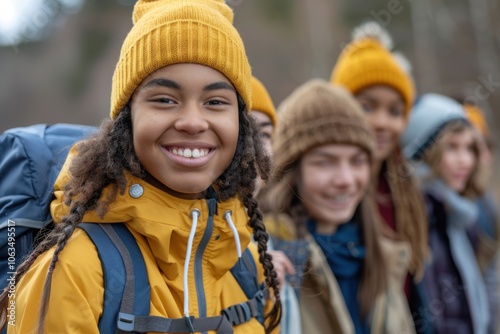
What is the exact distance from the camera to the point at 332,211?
345 centimetres

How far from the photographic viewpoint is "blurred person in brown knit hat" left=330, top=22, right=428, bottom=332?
4.05 m

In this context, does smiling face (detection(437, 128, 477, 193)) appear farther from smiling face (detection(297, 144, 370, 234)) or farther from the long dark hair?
the long dark hair

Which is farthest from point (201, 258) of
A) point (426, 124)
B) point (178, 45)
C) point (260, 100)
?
point (426, 124)

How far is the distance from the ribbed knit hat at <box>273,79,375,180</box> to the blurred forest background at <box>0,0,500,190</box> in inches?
541

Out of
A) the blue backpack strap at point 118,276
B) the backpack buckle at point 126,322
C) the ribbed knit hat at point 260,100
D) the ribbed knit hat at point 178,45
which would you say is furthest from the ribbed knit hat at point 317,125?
the backpack buckle at point 126,322

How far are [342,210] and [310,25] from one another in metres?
18.0

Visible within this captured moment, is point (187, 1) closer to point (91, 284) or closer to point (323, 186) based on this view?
point (91, 284)

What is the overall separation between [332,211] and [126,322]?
187 cm

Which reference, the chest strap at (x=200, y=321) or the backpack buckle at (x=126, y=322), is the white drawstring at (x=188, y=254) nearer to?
the chest strap at (x=200, y=321)

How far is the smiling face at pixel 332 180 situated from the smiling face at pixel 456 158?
1298mm

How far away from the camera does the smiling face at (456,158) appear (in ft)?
14.9

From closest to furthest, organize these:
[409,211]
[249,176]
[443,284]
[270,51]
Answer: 1. [249,176]
2. [409,211]
3. [443,284]
4. [270,51]

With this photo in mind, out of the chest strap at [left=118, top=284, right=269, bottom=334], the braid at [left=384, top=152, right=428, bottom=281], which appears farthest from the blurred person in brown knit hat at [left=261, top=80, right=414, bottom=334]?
the chest strap at [left=118, top=284, right=269, bottom=334]

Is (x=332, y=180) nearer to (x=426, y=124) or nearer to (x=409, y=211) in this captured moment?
(x=409, y=211)
